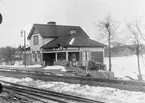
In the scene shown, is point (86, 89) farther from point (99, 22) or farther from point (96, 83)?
point (99, 22)

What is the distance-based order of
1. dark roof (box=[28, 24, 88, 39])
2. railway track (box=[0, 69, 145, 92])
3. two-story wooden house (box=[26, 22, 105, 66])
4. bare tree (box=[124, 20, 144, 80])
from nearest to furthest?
railway track (box=[0, 69, 145, 92])
bare tree (box=[124, 20, 144, 80])
two-story wooden house (box=[26, 22, 105, 66])
dark roof (box=[28, 24, 88, 39])

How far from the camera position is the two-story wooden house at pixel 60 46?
28.3 m

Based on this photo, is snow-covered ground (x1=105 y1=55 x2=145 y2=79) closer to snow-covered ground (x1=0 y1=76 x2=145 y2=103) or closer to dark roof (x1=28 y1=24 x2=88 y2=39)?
dark roof (x1=28 y1=24 x2=88 y2=39)

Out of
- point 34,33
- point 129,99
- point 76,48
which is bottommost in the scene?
point 129,99

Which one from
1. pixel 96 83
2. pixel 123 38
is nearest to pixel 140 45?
pixel 123 38

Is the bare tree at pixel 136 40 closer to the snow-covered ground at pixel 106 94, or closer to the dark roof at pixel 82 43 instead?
the dark roof at pixel 82 43

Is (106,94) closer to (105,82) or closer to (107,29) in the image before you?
(105,82)

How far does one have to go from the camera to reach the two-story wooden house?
93.0 ft

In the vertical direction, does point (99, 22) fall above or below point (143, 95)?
above

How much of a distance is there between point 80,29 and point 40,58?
9100 mm

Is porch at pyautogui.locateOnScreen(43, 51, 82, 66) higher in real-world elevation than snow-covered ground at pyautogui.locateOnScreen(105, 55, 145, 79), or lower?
higher

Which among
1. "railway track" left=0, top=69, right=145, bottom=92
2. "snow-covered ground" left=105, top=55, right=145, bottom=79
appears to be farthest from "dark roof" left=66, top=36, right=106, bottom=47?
"railway track" left=0, top=69, right=145, bottom=92

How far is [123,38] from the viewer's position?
2603cm

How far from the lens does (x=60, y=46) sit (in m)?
28.8
